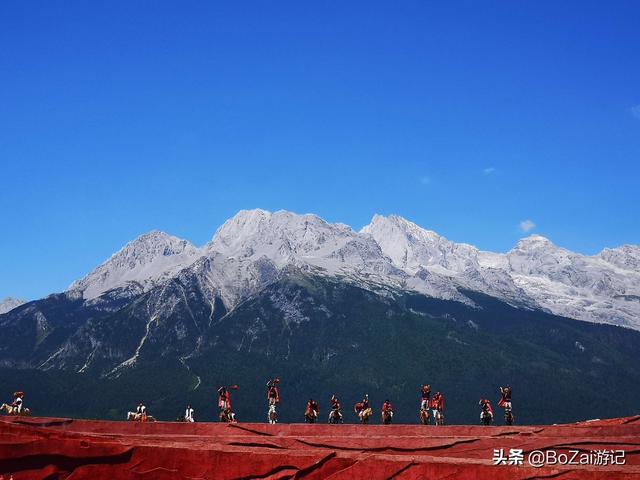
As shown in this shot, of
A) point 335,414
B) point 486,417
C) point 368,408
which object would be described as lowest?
point 486,417

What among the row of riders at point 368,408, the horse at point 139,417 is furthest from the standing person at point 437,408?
the horse at point 139,417

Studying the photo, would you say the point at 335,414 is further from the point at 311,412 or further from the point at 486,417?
the point at 486,417

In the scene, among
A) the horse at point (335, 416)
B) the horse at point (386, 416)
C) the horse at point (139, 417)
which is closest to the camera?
the horse at point (386, 416)

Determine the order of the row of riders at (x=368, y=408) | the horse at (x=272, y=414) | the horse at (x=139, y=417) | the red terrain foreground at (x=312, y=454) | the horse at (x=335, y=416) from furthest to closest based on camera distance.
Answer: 1. the horse at (x=139, y=417)
2. the horse at (x=335, y=416)
3. the horse at (x=272, y=414)
4. the row of riders at (x=368, y=408)
5. the red terrain foreground at (x=312, y=454)

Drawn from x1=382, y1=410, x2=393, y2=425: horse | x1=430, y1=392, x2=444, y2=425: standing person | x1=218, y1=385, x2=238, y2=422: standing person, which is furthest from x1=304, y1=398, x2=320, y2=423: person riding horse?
x1=430, y1=392, x2=444, y2=425: standing person

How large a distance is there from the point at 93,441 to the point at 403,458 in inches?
444

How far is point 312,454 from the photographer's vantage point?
27125 millimetres

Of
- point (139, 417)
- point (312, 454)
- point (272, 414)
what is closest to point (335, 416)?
point (272, 414)

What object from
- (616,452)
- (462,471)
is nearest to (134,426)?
Answer: (462,471)

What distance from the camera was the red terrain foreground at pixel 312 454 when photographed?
1000 inches

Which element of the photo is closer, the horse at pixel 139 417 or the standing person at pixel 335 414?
the standing person at pixel 335 414

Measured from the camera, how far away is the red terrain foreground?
25391 millimetres

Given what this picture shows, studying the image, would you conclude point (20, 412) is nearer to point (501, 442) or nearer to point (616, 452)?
point (501, 442)

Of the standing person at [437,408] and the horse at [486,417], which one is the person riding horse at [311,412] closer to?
the standing person at [437,408]
